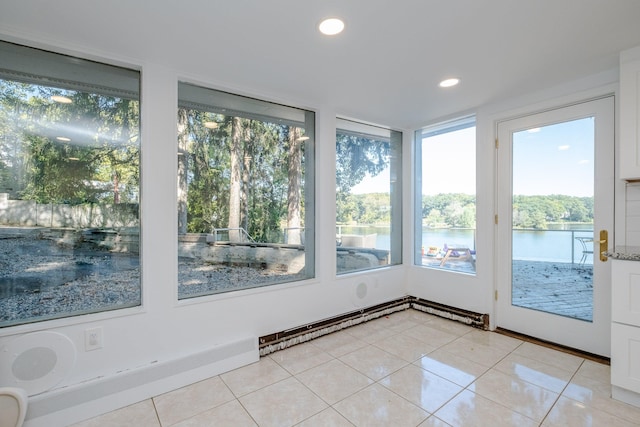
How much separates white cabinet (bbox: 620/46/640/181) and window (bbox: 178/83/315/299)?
2516 mm

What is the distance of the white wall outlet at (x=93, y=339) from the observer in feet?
6.40

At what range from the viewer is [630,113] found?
206cm

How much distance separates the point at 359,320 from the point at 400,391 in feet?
4.28

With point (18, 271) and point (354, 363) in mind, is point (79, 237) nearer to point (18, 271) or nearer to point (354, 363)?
point (18, 271)

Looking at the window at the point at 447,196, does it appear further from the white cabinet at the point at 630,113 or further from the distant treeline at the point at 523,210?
the white cabinet at the point at 630,113

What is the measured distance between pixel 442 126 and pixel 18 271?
422 cm

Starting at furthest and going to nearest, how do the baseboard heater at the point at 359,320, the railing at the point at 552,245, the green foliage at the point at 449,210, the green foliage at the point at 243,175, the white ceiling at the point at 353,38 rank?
1. the green foliage at the point at 449,210
2. the baseboard heater at the point at 359,320
3. the railing at the point at 552,245
4. the green foliage at the point at 243,175
5. the white ceiling at the point at 353,38

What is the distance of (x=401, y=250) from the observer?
407cm

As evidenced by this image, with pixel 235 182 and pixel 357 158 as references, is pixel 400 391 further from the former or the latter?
pixel 357 158

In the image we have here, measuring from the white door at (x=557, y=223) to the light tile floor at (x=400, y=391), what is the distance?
0.33 meters

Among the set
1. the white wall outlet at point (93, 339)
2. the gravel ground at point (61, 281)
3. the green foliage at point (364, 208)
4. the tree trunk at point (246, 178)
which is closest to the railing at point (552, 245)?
the green foliage at point (364, 208)

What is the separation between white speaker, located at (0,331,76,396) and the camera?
1.75 m

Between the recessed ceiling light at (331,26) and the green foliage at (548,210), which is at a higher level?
the recessed ceiling light at (331,26)

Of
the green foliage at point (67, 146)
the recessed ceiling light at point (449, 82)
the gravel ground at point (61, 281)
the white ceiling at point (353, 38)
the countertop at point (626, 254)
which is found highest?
the recessed ceiling light at point (449, 82)
